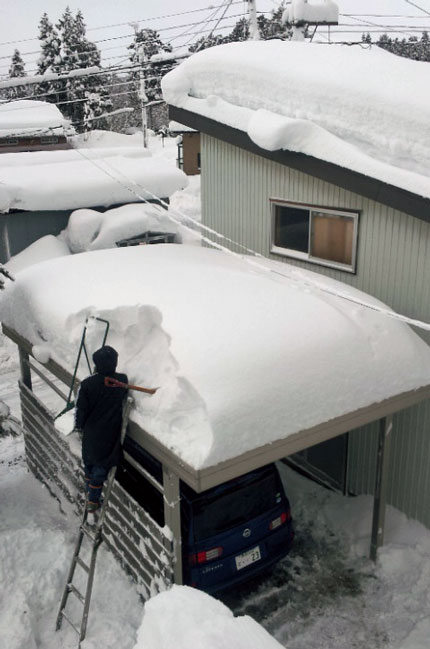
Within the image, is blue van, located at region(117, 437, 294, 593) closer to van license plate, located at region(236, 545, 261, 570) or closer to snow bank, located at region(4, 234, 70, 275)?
van license plate, located at region(236, 545, 261, 570)

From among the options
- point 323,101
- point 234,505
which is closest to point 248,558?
point 234,505

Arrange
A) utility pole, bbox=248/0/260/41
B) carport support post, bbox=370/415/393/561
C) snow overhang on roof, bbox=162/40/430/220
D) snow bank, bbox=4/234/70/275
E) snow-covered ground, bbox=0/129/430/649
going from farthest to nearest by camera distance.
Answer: utility pole, bbox=248/0/260/41
snow bank, bbox=4/234/70/275
snow overhang on roof, bbox=162/40/430/220
carport support post, bbox=370/415/393/561
snow-covered ground, bbox=0/129/430/649

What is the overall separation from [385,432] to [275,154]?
4.32 m

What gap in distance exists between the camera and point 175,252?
27.9ft

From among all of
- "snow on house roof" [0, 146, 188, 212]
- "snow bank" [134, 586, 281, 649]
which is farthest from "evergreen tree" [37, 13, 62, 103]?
"snow bank" [134, 586, 281, 649]

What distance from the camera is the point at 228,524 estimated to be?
248 inches

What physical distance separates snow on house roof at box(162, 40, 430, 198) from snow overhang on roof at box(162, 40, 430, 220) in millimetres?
14

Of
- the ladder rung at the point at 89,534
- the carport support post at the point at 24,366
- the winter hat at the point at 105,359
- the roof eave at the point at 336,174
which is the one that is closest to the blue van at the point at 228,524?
the ladder rung at the point at 89,534

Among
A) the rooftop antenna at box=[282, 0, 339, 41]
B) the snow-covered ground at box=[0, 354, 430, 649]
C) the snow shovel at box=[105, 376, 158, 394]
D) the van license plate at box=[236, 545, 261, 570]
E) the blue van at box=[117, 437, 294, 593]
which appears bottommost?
the snow-covered ground at box=[0, 354, 430, 649]

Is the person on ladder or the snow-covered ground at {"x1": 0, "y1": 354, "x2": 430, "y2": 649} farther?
the snow-covered ground at {"x1": 0, "y1": 354, "x2": 430, "y2": 649}

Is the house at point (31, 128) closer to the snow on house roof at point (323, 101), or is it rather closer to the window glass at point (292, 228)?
the snow on house roof at point (323, 101)

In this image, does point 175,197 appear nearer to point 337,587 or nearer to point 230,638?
point 337,587

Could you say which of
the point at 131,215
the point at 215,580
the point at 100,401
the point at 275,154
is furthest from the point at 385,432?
the point at 131,215

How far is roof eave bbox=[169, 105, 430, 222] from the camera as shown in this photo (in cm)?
679
